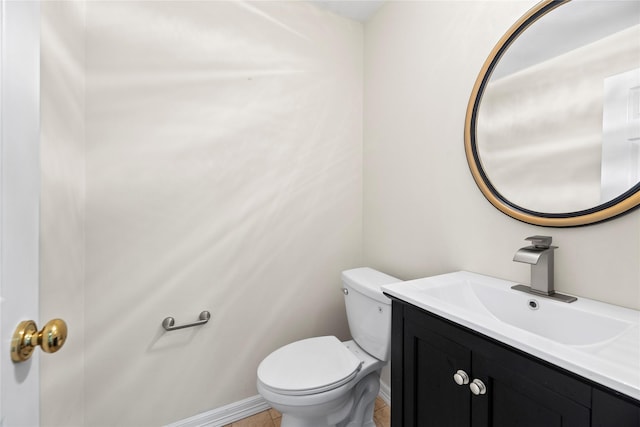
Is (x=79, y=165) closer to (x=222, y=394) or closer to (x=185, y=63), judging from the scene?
(x=185, y=63)

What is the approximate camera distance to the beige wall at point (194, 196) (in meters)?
1.20

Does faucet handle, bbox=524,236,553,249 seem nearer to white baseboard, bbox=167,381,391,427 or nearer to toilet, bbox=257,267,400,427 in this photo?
toilet, bbox=257,267,400,427

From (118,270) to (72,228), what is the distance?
0.26 metres

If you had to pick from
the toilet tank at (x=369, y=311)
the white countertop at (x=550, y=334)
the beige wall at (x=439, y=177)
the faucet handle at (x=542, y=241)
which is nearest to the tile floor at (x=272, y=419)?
the toilet tank at (x=369, y=311)

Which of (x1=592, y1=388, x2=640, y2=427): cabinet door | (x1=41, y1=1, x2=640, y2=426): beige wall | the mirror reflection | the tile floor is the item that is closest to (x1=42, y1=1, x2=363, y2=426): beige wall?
(x1=41, y1=1, x2=640, y2=426): beige wall

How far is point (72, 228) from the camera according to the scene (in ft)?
3.58

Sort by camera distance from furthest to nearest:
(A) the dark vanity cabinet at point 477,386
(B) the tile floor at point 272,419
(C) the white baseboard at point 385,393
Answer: (C) the white baseboard at point 385,393 → (B) the tile floor at point 272,419 → (A) the dark vanity cabinet at point 477,386

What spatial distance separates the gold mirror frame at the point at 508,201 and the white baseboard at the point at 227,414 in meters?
1.28

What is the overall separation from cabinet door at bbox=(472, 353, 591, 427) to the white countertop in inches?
2.3

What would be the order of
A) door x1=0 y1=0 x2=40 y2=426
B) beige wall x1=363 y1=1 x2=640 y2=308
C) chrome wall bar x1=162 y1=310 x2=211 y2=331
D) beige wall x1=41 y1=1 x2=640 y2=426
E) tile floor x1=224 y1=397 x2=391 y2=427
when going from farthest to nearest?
1. tile floor x1=224 y1=397 x2=391 y2=427
2. chrome wall bar x1=162 y1=310 x2=211 y2=331
3. beige wall x1=41 y1=1 x2=640 y2=426
4. beige wall x1=363 y1=1 x2=640 y2=308
5. door x1=0 y1=0 x2=40 y2=426

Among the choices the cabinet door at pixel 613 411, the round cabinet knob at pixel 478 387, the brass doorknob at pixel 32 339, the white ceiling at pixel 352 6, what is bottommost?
the round cabinet knob at pixel 478 387

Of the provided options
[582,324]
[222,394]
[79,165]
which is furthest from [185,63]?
[582,324]

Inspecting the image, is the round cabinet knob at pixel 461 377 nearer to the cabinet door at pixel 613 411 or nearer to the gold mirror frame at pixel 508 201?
the cabinet door at pixel 613 411

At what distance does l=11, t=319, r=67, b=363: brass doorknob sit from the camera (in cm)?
45
